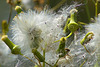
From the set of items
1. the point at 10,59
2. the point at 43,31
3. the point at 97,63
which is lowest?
the point at 97,63

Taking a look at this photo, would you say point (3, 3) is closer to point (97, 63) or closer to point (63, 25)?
point (63, 25)

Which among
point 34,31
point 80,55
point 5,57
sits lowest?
point 80,55

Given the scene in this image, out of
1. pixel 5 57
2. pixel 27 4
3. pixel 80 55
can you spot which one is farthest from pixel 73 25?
pixel 27 4

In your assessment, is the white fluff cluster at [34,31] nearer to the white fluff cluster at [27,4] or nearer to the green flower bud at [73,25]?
the green flower bud at [73,25]

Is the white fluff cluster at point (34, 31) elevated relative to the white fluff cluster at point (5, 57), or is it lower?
elevated

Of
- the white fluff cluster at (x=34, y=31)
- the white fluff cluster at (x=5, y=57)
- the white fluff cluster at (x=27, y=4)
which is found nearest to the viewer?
the white fluff cluster at (x=34, y=31)

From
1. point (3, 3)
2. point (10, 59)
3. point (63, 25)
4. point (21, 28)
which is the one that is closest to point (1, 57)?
point (10, 59)

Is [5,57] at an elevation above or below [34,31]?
below

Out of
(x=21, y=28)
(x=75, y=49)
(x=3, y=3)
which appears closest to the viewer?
(x=21, y=28)

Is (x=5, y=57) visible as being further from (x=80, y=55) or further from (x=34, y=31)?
(x=80, y=55)

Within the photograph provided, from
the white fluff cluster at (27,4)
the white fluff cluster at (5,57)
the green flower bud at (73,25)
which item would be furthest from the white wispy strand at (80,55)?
the white fluff cluster at (27,4)

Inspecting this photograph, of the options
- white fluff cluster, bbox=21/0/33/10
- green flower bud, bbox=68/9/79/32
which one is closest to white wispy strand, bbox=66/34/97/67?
green flower bud, bbox=68/9/79/32
